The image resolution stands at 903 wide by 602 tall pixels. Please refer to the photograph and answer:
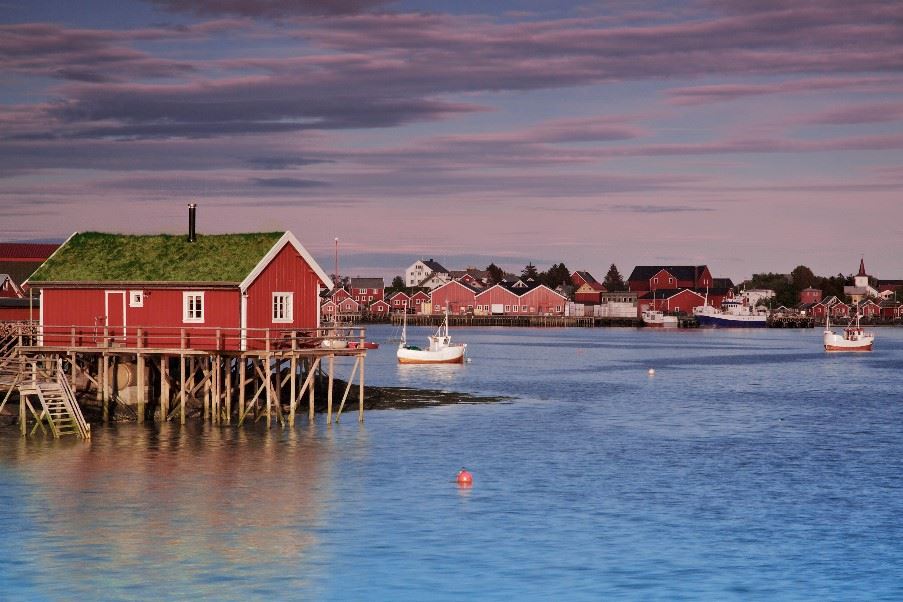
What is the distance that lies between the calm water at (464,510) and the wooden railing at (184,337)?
350 centimetres

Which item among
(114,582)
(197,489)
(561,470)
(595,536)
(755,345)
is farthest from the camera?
(755,345)

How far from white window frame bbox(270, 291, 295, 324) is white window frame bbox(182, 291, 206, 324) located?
281 cm

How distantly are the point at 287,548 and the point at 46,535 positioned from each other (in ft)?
20.2

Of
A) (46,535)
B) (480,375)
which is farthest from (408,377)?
(46,535)

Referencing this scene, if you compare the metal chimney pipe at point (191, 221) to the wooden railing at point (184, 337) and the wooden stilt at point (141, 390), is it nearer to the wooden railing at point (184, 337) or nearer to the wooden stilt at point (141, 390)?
the wooden railing at point (184, 337)

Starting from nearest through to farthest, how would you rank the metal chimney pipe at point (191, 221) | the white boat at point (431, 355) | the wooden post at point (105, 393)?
the wooden post at point (105, 393), the metal chimney pipe at point (191, 221), the white boat at point (431, 355)

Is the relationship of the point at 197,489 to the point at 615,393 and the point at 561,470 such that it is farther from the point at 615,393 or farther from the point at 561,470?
the point at 615,393

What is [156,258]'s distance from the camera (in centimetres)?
5184

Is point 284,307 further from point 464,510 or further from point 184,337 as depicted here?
point 464,510

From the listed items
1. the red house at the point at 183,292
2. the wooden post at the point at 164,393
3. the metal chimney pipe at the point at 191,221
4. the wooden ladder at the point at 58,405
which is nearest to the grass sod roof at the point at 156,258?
the red house at the point at 183,292

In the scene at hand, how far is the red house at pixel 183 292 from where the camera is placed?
49.0m

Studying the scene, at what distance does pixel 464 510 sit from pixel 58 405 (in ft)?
63.9

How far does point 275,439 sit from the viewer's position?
1885 inches

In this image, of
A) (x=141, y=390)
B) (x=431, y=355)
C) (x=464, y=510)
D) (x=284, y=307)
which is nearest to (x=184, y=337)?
(x=141, y=390)
